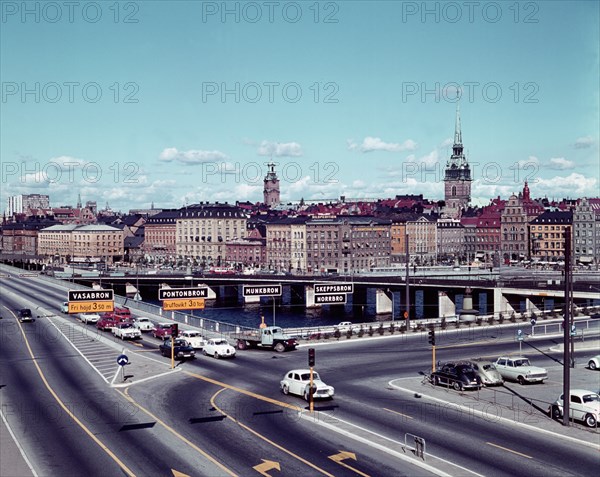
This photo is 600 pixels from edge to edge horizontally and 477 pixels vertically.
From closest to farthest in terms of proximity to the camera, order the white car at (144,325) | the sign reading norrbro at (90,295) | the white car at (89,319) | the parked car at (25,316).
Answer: the sign reading norrbro at (90,295), the white car at (144,325), the white car at (89,319), the parked car at (25,316)

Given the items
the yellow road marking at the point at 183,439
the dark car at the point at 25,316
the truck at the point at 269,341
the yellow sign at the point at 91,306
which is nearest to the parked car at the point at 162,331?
the yellow sign at the point at 91,306

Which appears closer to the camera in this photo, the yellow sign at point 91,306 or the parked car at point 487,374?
the parked car at point 487,374

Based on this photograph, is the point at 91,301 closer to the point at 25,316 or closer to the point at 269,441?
the point at 25,316

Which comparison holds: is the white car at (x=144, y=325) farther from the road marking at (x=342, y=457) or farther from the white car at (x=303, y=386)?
the road marking at (x=342, y=457)

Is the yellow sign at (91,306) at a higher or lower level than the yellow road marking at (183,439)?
higher

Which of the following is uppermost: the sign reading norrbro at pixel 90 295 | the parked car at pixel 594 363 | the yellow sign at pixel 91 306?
the sign reading norrbro at pixel 90 295

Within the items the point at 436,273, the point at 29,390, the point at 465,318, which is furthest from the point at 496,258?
the point at 29,390
